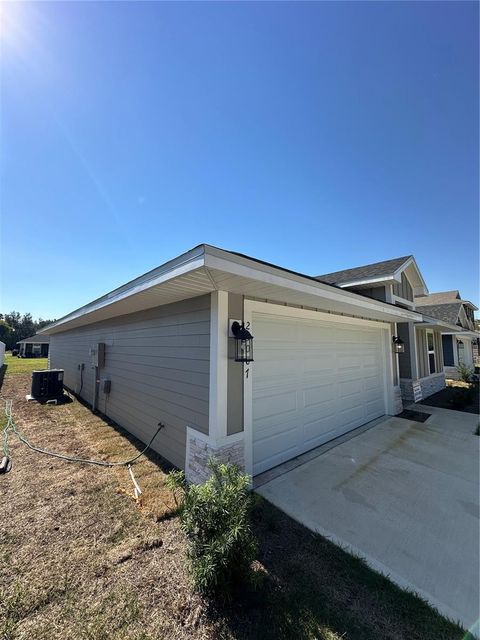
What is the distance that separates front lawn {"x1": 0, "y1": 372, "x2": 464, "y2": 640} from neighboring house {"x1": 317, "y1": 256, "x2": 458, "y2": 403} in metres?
7.32

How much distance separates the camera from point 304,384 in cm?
474

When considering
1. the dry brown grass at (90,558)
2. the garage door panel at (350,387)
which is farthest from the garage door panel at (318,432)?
the dry brown grass at (90,558)

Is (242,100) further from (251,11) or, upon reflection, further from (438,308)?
(438,308)

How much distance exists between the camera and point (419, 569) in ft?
7.54

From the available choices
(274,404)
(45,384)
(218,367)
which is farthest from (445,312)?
(45,384)

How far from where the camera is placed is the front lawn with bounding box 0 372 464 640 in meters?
1.76

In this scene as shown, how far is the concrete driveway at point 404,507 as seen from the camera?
222 centimetres

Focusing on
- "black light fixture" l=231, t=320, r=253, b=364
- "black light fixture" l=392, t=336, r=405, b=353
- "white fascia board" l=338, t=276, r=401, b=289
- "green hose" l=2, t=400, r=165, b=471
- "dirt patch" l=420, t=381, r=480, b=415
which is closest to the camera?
"black light fixture" l=231, t=320, r=253, b=364

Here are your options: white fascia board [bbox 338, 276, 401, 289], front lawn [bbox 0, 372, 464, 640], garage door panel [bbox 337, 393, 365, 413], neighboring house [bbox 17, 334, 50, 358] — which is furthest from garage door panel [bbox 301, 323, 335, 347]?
neighboring house [bbox 17, 334, 50, 358]

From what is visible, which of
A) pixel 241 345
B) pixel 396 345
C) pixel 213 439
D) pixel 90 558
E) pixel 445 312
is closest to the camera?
pixel 90 558

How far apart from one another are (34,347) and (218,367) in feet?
164

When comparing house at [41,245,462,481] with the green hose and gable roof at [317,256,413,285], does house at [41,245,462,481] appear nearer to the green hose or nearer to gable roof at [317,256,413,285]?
the green hose

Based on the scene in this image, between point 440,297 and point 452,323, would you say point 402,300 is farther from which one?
point 440,297

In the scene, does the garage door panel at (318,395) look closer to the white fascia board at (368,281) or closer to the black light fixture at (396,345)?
the black light fixture at (396,345)
